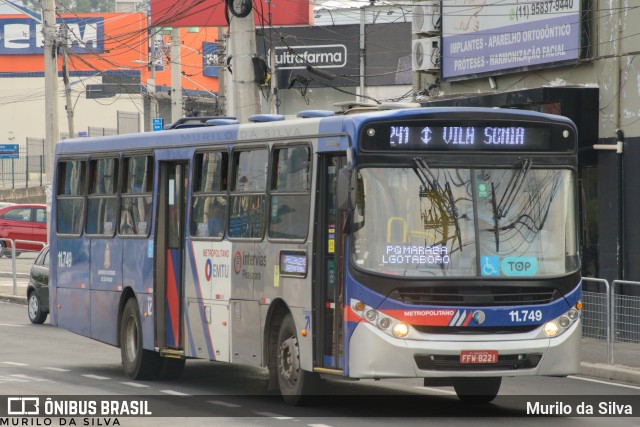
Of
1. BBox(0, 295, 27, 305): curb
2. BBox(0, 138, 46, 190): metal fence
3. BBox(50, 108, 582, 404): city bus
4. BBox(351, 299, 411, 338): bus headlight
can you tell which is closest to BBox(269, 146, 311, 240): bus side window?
BBox(50, 108, 582, 404): city bus

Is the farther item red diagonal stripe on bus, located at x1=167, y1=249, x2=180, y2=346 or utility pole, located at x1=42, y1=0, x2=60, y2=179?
utility pole, located at x1=42, y1=0, x2=60, y2=179

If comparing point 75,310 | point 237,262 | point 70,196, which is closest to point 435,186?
point 237,262

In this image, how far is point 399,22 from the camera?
4472cm

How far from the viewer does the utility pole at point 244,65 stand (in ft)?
73.5

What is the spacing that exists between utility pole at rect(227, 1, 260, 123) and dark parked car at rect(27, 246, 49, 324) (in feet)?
18.4

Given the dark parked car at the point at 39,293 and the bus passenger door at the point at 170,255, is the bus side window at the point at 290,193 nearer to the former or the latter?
the bus passenger door at the point at 170,255

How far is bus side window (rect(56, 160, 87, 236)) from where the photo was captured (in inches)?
730

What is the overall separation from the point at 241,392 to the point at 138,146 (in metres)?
3.61

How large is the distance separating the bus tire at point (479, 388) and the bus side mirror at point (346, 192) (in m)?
2.48

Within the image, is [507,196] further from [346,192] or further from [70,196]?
[70,196]

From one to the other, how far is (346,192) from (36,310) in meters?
14.6

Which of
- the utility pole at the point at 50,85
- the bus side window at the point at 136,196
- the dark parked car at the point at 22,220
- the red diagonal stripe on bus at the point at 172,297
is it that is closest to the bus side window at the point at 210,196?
the red diagonal stripe on bus at the point at 172,297

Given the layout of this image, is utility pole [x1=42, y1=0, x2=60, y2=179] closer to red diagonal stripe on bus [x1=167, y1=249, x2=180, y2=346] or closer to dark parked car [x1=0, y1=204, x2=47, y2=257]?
dark parked car [x1=0, y1=204, x2=47, y2=257]

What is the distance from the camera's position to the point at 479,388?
14.0 m
